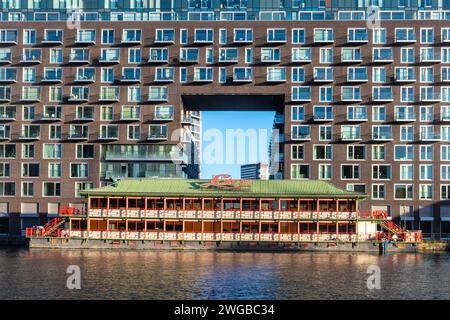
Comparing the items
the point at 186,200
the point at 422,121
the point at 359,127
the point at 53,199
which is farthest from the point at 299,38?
the point at 53,199

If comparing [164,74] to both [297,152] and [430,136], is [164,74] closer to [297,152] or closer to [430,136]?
[297,152]

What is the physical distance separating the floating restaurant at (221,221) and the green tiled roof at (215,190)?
0.16 metres

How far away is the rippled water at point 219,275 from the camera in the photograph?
60188mm

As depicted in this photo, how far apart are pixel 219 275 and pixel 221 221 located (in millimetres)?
33798

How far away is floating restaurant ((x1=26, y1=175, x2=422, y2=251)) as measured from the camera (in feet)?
341

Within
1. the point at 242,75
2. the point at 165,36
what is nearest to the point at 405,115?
the point at 242,75

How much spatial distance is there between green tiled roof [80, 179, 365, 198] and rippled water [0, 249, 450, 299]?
435 inches

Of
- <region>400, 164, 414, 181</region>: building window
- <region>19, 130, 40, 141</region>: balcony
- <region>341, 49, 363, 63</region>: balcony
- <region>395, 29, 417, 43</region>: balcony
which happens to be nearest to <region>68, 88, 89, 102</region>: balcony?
<region>19, 130, 40, 141</region>: balcony

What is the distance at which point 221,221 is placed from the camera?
344 ft

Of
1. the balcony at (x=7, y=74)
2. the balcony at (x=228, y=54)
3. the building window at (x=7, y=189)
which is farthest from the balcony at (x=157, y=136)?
the balcony at (x=7, y=74)

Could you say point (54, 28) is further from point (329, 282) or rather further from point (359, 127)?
point (329, 282)

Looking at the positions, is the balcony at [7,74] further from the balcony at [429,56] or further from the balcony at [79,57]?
the balcony at [429,56]

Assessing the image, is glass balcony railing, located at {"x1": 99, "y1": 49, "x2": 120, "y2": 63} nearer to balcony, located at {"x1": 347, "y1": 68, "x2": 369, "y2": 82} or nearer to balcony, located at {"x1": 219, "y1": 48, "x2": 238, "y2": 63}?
balcony, located at {"x1": 219, "y1": 48, "x2": 238, "y2": 63}
